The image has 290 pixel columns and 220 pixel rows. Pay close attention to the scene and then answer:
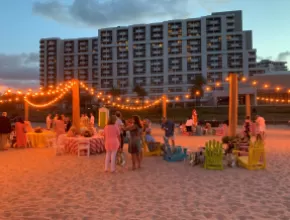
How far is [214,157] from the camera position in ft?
25.7

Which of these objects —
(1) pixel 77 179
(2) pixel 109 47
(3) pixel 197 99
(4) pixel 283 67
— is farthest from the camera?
(4) pixel 283 67

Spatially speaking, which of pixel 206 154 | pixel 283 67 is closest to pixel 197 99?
pixel 206 154

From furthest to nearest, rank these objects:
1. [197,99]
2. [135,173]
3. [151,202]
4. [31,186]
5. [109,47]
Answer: [109,47]
[197,99]
[135,173]
[31,186]
[151,202]

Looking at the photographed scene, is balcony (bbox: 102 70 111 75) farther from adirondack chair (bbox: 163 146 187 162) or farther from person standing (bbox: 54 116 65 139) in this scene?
adirondack chair (bbox: 163 146 187 162)

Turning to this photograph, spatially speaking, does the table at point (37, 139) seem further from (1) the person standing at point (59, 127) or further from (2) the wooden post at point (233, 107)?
(2) the wooden post at point (233, 107)

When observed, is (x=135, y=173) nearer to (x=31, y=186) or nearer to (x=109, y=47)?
(x=31, y=186)

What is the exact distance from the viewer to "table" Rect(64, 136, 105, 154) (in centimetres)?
1034

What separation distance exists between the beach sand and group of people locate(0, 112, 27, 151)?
3466mm

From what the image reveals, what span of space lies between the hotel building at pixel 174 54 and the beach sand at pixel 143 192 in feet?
222

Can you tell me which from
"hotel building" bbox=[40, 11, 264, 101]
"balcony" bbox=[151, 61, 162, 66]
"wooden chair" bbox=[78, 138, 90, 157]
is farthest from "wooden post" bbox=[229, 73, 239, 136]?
"balcony" bbox=[151, 61, 162, 66]

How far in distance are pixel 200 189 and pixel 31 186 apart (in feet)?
11.3

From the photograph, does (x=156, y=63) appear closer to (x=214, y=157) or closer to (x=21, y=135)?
(x=21, y=135)

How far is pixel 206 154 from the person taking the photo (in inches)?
311

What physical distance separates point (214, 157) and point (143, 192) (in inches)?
117
